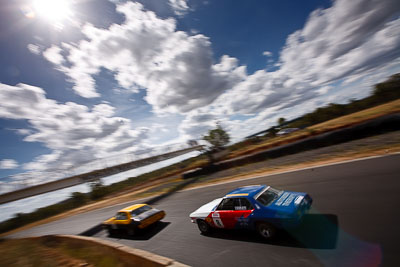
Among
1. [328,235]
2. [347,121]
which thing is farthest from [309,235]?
[347,121]

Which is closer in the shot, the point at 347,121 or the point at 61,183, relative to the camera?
the point at 347,121

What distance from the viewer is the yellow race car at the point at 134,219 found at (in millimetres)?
7484

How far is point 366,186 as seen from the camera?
5.95m

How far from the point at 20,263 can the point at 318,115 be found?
1657 inches

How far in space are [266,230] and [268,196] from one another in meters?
0.89

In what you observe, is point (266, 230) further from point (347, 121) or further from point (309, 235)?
point (347, 121)

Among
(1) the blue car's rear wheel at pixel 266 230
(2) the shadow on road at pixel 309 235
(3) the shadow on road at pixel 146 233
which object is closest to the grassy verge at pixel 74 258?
(3) the shadow on road at pixel 146 233

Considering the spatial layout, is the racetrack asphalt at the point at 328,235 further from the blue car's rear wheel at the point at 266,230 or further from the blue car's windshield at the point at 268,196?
the blue car's windshield at the point at 268,196

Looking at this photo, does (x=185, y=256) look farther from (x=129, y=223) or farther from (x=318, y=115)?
(x=318, y=115)

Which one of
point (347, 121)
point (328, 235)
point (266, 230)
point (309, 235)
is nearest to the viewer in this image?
point (328, 235)

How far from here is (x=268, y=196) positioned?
5.11 m

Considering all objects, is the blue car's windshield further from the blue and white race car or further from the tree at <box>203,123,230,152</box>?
the tree at <box>203,123,230,152</box>

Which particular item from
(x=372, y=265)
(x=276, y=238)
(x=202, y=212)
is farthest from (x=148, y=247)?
(x=372, y=265)

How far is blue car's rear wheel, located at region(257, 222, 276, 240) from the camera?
4507 mm
